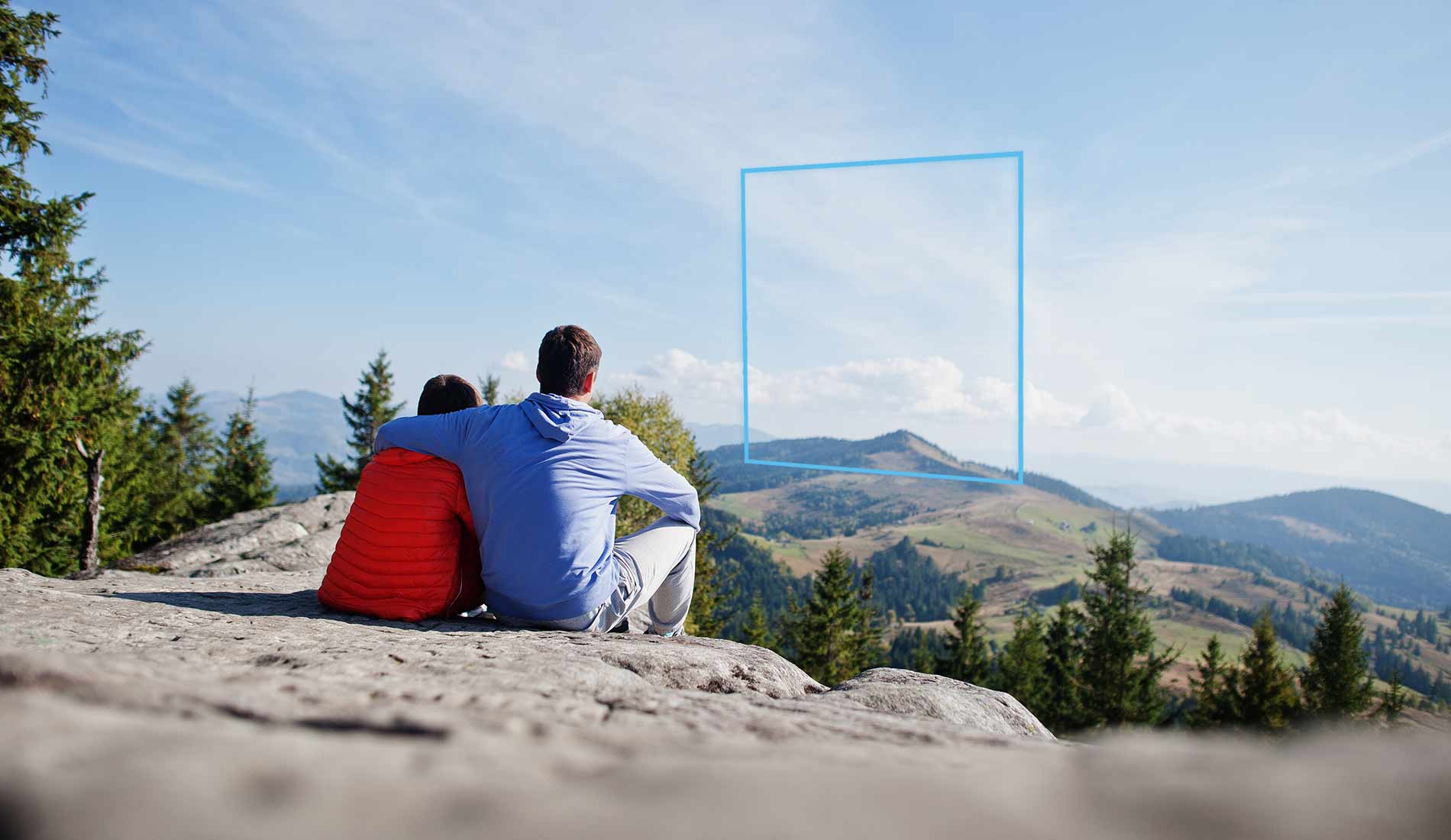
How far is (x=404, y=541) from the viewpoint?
408cm

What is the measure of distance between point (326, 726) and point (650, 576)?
339 centimetres

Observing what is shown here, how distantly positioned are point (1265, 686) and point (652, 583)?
137ft

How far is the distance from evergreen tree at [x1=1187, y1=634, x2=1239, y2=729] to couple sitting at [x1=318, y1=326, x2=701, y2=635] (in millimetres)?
42642

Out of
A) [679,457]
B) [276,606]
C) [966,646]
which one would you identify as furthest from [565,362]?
[966,646]

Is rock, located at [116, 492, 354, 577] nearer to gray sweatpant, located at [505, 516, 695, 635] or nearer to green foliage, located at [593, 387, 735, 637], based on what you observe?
gray sweatpant, located at [505, 516, 695, 635]

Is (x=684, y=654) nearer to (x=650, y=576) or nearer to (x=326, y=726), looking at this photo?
(x=650, y=576)

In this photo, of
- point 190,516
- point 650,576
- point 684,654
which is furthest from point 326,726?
point 190,516

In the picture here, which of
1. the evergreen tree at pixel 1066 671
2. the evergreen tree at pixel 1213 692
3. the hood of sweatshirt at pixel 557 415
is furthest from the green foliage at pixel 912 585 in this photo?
the hood of sweatshirt at pixel 557 415

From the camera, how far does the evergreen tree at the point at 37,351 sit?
44.0 feet

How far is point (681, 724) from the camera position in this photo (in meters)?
1.61

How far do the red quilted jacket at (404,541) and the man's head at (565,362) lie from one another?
2.36 ft

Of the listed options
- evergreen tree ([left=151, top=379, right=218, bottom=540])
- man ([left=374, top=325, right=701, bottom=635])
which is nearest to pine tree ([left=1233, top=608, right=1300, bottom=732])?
man ([left=374, top=325, right=701, bottom=635])

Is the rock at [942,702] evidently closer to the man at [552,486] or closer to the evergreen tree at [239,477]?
the man at [552,486]

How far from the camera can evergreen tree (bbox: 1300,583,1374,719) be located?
35.9 m
